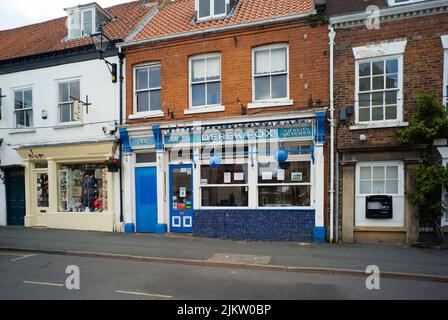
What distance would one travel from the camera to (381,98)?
8.74 meters

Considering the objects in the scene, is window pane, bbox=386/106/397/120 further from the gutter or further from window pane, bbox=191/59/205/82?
window pane, bbox=191/59/205/82

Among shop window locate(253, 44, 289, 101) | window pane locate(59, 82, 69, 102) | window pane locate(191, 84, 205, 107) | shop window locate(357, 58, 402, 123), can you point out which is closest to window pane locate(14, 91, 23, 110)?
window pane locate(59, 82, 69, 102)

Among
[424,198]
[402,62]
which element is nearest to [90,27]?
[402,62]

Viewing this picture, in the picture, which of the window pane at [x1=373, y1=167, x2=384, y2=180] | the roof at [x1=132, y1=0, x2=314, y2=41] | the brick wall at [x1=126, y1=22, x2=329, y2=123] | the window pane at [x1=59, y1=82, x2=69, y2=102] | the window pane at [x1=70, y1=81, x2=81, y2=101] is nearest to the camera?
the window pane at [x1=373, y1=167, x2=384, y2=180]

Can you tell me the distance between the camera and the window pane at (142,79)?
10992mm

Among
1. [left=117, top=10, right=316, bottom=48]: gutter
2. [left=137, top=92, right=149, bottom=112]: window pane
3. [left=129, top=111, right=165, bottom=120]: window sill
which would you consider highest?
[left=117, top=10, right=316, bottom=48]: gutter

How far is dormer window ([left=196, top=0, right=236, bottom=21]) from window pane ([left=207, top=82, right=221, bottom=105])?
2741mm

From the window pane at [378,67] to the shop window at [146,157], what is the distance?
785cm

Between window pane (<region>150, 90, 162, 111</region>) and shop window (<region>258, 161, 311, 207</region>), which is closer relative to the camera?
shop window (<region>258, 161, 311, 207</region>)

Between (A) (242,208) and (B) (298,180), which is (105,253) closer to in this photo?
(A) (242,208)

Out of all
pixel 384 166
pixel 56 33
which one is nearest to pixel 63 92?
pixel 56 33

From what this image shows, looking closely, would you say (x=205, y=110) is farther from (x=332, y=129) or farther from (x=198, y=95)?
(x=332, y=129)

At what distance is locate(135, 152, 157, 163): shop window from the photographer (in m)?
10.8

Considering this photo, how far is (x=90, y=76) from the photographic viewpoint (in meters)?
11.4
